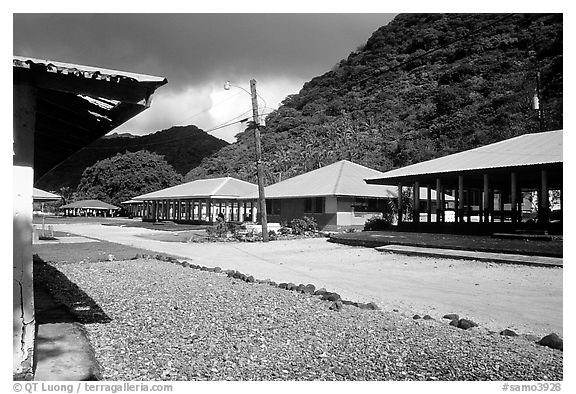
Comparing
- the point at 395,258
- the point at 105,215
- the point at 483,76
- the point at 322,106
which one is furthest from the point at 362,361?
the point at 105,215

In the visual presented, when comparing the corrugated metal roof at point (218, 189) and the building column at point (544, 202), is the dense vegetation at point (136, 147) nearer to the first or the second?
the corrugated metal roof at point (218, 189)

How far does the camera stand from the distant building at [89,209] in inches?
2375

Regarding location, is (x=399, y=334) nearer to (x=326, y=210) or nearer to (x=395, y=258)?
(x=395, y=258)

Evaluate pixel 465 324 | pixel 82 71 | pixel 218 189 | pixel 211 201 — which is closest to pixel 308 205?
pixel 218 189

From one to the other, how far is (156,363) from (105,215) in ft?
220

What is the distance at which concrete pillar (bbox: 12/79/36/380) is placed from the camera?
138 inches

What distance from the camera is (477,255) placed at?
11.4m

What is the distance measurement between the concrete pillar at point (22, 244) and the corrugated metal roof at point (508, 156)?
43.9ft

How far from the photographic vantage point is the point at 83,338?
4.58 m

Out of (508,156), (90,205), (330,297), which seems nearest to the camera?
(330,297)

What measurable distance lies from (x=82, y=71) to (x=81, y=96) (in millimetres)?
874

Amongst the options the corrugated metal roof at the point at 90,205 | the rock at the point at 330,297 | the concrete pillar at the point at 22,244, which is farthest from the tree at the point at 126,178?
the concrete pillar at the point at 22,244

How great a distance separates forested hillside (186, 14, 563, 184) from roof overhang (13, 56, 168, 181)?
3581 mm

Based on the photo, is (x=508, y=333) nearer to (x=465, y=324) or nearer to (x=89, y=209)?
(x=465, y=324)
